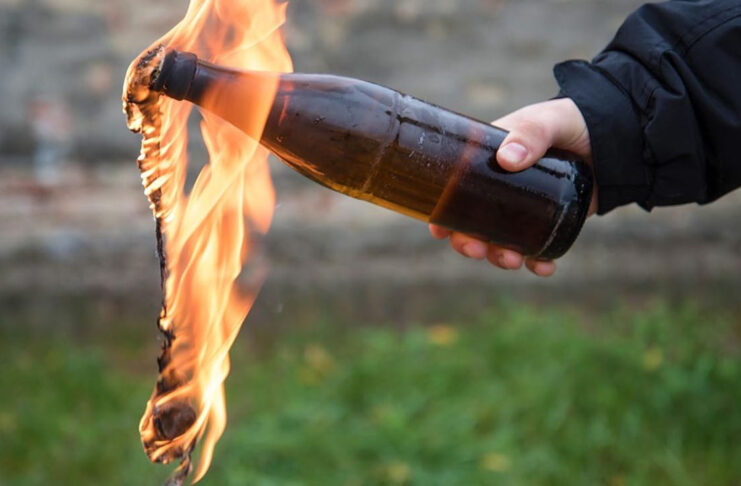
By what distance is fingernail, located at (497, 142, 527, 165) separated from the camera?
1.79 meters

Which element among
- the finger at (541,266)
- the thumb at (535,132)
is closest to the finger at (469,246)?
the finger at (541,266)

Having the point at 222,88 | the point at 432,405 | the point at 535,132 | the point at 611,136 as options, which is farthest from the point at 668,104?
the point at 432,405

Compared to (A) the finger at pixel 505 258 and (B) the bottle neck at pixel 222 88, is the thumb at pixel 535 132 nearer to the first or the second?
(A) the finger at pixel 505 258

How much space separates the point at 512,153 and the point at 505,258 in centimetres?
45

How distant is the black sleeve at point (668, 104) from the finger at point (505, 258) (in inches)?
10.0

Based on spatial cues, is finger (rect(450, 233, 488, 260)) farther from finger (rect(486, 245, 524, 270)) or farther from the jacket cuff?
the jacket cuff

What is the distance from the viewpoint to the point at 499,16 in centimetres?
457

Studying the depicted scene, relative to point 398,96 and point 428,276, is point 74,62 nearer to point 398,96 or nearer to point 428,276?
point 428,276

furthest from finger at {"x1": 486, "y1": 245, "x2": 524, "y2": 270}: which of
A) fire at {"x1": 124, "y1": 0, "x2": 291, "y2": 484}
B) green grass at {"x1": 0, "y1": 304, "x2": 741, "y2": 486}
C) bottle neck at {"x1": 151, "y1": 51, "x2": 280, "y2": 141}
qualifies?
green grass at {"x1": 0, "y1": 304, "x2": 741, "y2": 486}

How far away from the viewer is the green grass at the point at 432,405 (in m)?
3.43

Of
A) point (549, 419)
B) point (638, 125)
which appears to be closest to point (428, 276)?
point (549, 419)

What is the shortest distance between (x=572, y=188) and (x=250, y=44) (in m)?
0.79

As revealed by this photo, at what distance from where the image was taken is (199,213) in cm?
175

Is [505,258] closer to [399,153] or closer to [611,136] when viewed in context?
[611,136]
